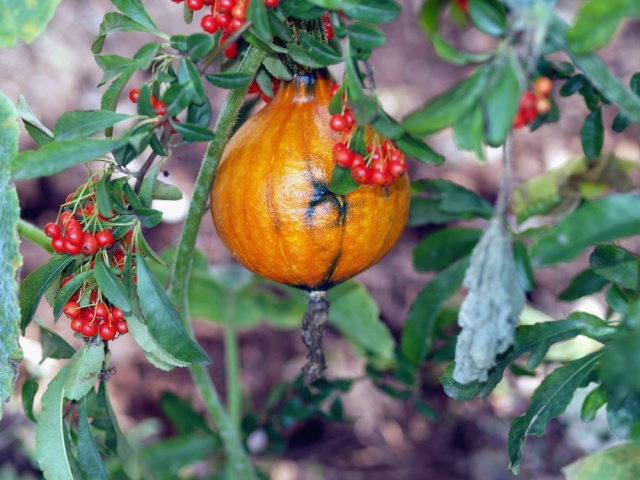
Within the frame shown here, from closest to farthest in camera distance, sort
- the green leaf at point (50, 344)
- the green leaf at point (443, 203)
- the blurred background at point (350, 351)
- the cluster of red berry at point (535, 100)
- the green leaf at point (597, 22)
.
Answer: the green leaf at point (597, 22) → the cluster of red berry at point (535, 100) → the green leaf at point (50, 344) → the green leaf at point (443, 203) → the blurred background at point (350, 351)

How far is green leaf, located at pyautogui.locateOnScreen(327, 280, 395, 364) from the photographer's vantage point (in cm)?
189

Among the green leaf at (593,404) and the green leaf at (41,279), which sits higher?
the green leaf at (41,279)

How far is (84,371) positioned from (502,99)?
751 mm

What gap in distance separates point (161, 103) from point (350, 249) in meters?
0.34

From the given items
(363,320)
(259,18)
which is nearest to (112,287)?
(259,18)

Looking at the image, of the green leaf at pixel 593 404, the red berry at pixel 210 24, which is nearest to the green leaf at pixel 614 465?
the green leaf at pixel 593 404

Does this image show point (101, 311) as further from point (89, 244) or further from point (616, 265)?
point (616, 265)

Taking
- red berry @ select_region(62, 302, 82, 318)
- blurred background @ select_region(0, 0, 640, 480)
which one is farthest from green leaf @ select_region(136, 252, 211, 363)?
blurred background @ select_region(0, 0, 640, 480)

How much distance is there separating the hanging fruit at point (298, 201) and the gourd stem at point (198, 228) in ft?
0.08

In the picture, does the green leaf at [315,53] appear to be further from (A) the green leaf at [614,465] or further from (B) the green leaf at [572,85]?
(A) the green leaf at [614,465]

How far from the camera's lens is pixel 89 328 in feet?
3.46

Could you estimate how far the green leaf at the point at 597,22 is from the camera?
660 millimetres

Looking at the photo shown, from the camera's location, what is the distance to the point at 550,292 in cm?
234

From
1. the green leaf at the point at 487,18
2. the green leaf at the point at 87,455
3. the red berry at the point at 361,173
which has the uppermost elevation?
the green leaf at the point at 487,18
